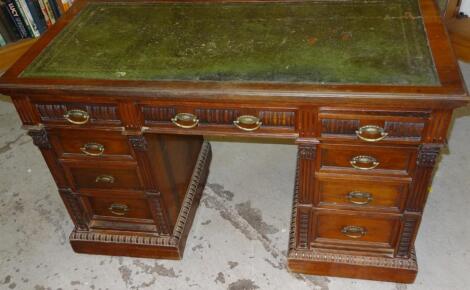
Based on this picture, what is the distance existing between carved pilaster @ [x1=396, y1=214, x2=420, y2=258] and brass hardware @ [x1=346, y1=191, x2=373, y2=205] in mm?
152

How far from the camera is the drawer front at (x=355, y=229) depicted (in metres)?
1.79

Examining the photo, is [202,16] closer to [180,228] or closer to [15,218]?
[180,228]

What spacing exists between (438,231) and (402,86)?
3.44ft

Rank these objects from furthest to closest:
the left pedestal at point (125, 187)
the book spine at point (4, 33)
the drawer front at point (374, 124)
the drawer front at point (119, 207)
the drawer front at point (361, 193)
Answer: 1. the book spine at point (4, 33)
2. the drawer front at point (119, 207)
3. the left pedestal at point (125, 187)
4. the drawer front at point (361, 193)
5. the drawer front at point (374, 124)

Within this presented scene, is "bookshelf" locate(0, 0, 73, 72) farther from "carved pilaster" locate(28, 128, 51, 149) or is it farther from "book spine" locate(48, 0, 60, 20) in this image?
"carved pilaster" locate(28, 128, 51, 149)

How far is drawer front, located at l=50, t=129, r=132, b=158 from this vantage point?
1704mm

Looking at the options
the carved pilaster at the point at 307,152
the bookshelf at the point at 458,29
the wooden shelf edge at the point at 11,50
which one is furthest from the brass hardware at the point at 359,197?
the wooden shelf edge at the point at 11,50

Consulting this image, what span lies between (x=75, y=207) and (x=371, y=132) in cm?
129

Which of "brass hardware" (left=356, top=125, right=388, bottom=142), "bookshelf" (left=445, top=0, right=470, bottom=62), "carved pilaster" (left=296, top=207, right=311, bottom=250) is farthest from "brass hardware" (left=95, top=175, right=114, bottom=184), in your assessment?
"bookshelf" (left=445, top=0, right=470, bottom=62)

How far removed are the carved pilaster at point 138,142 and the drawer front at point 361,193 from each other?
0.64 meters

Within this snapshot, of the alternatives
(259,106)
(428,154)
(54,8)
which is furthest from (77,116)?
(54,8)

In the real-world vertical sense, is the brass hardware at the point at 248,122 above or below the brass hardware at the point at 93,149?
above

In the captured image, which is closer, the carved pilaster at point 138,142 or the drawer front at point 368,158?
the drawer front at point 368,158

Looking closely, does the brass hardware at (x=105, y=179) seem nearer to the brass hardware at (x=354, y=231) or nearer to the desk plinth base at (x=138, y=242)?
the desk plinth base at (x=138, y=242)
